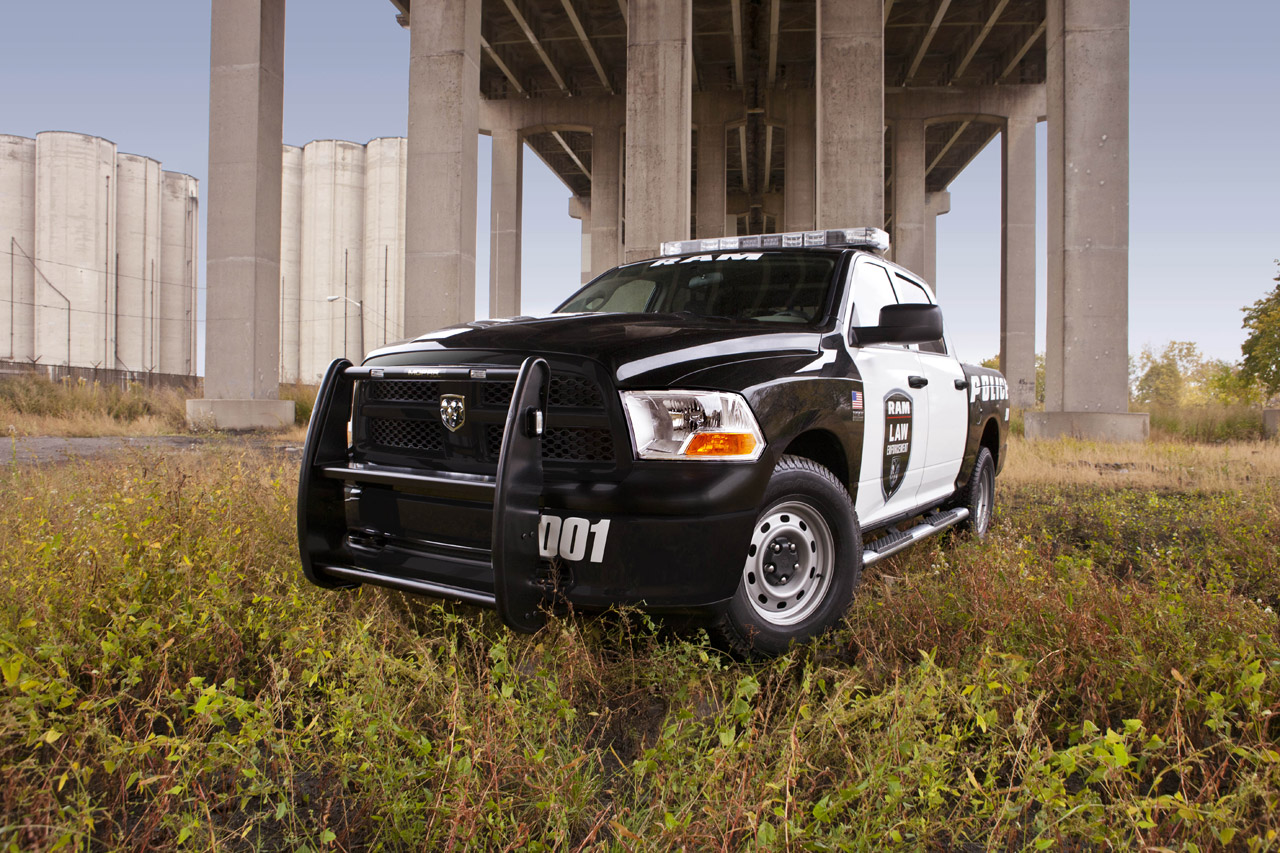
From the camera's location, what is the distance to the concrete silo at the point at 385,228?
151 ft

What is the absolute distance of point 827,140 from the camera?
548 inches

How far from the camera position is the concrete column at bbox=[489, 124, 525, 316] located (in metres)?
30.2

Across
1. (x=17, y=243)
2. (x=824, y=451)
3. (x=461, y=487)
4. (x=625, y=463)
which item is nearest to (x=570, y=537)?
(x=625, y=463)

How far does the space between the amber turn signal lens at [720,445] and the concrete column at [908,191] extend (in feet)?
91.5

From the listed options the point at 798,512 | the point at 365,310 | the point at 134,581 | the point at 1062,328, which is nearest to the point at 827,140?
the point at 1062,328

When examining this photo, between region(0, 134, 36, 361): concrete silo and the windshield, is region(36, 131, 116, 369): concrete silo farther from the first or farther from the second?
the windshield

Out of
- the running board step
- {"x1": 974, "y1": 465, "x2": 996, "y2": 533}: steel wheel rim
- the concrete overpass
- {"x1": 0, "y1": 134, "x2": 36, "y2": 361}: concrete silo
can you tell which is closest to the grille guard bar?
the running board step

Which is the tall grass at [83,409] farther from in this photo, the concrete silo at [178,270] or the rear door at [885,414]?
the concrete silo at [178,270]

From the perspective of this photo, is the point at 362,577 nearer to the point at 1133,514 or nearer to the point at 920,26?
the point at 1133,514

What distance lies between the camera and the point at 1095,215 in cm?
1480

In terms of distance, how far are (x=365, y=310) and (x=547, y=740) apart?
4887 cm

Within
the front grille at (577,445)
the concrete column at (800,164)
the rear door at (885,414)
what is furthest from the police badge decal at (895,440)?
the concrete column at (800,164)

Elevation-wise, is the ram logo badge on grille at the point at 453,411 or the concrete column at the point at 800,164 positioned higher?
the concrete column at the point at 800,164

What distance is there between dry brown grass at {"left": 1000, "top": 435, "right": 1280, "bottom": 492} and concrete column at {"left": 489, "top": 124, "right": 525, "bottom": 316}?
2144 cm
